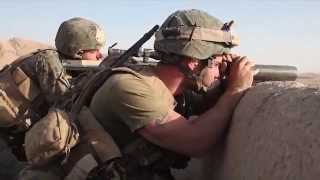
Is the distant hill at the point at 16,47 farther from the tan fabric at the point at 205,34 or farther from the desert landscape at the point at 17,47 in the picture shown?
the tan fabric at the point at 205,34

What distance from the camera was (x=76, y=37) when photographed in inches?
211

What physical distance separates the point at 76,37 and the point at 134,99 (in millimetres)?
2820

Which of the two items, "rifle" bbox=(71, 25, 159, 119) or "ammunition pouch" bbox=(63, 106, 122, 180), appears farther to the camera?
"rifle" bbox=(71, 25, 159, 119)

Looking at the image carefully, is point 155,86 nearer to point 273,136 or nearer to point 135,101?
point 135,101

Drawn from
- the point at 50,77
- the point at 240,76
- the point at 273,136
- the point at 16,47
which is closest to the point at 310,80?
the point at 16,47

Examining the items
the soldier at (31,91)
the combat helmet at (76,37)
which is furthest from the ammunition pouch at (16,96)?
the combat helmet at (76,37)

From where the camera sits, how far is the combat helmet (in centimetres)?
538

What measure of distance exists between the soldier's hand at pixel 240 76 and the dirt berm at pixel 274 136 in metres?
0.12

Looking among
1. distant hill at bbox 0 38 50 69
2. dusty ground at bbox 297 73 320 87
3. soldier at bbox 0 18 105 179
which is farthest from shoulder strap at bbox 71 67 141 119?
distant hill at bbox 0 38 50 69

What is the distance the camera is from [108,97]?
275cm

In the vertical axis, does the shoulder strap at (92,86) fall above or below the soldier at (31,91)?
above

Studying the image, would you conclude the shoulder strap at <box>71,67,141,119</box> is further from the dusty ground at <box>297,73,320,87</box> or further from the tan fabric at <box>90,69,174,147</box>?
the dusty ground at <box>297,73,320,87</box>

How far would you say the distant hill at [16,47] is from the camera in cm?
1659

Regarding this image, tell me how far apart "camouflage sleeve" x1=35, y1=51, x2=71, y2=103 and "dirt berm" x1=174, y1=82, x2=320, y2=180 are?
231cm
